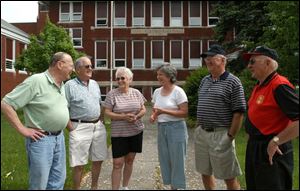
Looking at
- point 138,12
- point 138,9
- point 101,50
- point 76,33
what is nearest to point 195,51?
point 138,12

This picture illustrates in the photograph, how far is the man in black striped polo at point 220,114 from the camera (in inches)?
156

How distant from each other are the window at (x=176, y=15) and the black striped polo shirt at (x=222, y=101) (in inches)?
1116

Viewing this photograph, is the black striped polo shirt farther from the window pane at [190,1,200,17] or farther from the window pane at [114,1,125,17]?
the window pane at [190,1,200,17]

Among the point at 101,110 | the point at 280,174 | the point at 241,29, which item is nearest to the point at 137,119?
the point at 101,110

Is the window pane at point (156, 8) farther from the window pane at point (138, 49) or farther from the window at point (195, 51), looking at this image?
the window at point (195, 51)

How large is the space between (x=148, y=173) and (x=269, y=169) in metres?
3.38

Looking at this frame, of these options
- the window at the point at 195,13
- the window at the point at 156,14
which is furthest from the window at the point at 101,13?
the window at the point at 195,13

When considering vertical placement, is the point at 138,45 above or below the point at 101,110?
above

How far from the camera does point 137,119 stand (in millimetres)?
4727

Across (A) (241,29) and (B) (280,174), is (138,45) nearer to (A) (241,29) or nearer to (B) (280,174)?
(A) (241,29)

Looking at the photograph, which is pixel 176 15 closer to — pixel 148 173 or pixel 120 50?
pixel 120 50

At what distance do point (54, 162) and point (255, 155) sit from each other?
62.7 inches

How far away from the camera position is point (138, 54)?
30.9 meters

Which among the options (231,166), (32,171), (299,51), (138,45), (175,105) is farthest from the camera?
(138,45)
